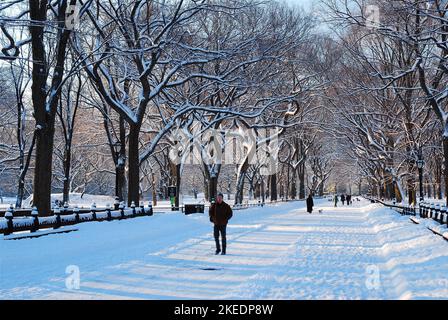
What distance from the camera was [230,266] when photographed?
12.1m

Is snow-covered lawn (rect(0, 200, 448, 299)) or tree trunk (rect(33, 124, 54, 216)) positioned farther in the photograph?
tree trunk (rect(33, 124, 54, 216))

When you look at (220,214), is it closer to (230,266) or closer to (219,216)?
(219,216)

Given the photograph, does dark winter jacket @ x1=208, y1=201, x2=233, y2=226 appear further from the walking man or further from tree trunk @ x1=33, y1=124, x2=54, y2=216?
tree trunk @ x1=33, y1=124, x2=54, y2=216

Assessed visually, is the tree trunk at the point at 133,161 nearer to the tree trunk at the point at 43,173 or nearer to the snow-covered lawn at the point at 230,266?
the tree trunk at the point at 43,173

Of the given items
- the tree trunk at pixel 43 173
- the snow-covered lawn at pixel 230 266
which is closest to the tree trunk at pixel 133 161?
the tree trunk at pixel 43 173

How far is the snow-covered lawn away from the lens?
8.96 meters

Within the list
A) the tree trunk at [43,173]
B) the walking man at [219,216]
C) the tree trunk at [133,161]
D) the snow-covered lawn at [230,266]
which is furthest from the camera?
the tree trunk at [133,161]

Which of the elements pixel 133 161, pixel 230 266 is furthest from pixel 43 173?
pixel 230 266

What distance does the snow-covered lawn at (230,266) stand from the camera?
896 centimetres

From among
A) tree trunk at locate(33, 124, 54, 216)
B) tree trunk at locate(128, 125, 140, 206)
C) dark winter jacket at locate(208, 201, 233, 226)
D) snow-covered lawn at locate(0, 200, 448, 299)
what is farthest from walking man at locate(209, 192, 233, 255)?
tree trunk at locate(128, 125, 140, 206)

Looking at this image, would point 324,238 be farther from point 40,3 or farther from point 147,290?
point 40,3

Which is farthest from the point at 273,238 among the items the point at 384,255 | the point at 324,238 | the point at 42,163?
the point at 42,163

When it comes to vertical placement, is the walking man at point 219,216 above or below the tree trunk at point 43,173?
below

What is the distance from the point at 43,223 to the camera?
1927cm
